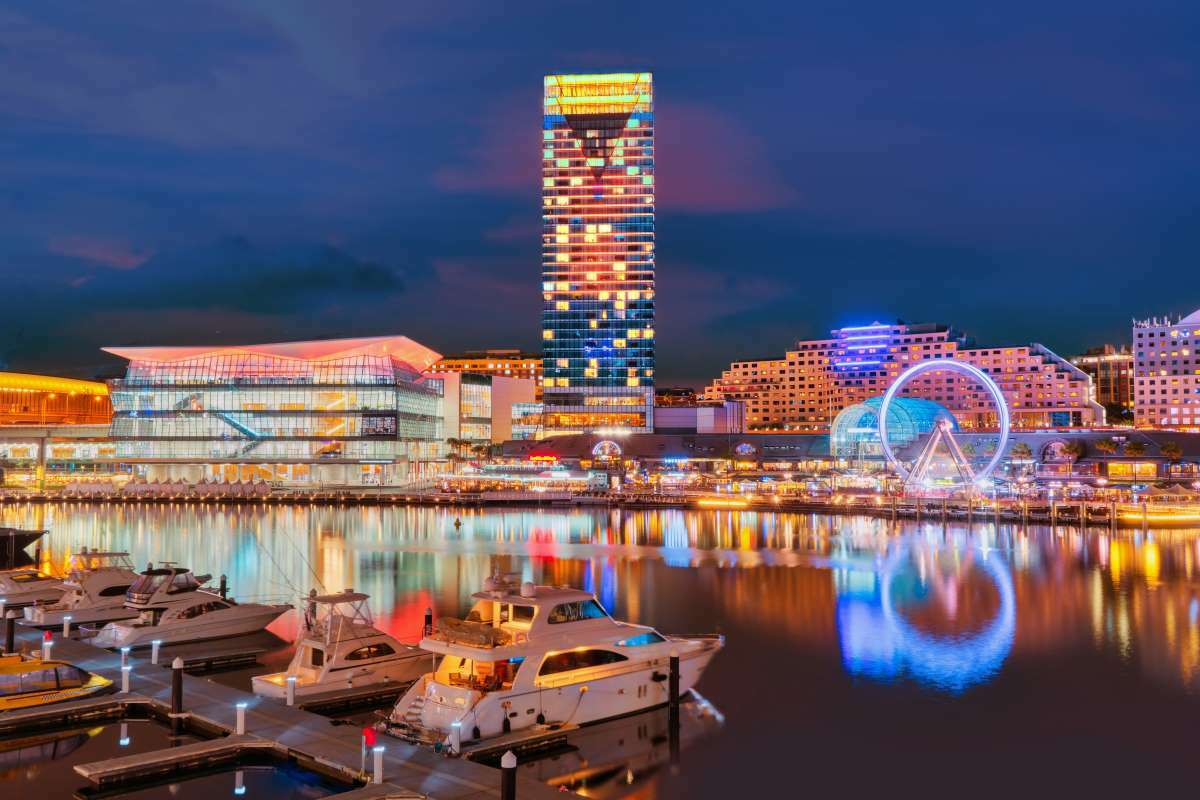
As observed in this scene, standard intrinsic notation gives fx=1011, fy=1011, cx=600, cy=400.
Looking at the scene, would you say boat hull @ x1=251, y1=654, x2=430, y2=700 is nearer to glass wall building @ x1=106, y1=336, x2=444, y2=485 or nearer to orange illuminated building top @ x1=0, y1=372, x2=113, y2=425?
glass wall building @ x1=106, y1=336, x2=444, y2=485

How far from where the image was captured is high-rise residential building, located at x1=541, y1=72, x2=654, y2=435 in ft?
525

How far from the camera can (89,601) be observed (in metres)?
35.1

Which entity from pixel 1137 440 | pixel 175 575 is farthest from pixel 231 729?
pixel 1137 440

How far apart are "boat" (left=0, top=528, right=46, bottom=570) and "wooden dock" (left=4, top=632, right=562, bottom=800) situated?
34886 mm

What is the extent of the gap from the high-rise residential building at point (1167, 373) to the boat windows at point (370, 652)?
595ft

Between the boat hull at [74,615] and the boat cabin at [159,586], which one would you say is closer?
the boat cabin at [159,586]

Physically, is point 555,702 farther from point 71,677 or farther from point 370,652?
point 71,677

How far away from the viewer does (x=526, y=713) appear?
21.6 m

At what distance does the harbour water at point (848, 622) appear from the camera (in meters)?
22.2

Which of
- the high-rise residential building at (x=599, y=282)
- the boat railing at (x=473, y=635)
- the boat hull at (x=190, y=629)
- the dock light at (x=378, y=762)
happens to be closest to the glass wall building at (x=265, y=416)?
the high-rise residential building at (x=599, y=282)

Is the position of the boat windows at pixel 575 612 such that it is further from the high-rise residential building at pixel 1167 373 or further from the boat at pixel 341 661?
the high-rise residential building at pixel 1167 373

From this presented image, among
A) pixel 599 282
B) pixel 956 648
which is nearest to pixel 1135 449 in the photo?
pixel 599 282

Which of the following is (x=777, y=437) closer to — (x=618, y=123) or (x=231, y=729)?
(x=618, y=123)

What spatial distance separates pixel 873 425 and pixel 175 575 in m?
105
